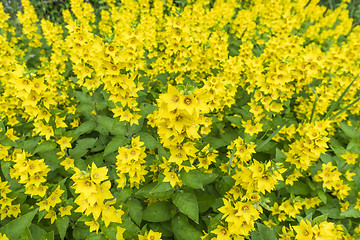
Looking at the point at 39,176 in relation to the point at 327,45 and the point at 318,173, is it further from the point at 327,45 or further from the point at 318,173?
the point at 327,45

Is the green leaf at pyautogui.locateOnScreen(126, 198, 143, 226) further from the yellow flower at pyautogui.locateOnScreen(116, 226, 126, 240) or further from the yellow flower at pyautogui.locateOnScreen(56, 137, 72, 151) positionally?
the yellow flower at pyautogui.locateOnScreen(56, 137, 72, 151)

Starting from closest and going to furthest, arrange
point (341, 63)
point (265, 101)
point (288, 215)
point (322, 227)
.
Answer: point (322, 227) < point (288, 215) < point (265, 101) < point (341, 63)

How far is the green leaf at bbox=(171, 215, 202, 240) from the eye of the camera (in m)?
2.76

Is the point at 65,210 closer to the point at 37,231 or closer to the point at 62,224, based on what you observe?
the point at 62,224

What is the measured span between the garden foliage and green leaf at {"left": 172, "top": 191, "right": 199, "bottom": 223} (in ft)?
0.04

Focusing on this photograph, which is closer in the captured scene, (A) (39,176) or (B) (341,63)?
(A) (39,176)

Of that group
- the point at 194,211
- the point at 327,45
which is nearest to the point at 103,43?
the point at 194,211

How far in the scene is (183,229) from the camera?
9.30 ft

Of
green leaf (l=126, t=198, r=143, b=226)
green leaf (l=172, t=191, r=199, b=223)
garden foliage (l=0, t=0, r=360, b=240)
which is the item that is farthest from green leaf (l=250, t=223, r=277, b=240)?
green leaf (l=126, t=198, r=143, b=226)

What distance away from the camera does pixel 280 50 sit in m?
4.49

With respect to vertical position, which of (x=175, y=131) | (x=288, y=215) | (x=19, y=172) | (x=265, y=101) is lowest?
(x=288, y=215)

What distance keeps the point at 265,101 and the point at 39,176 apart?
3368mm

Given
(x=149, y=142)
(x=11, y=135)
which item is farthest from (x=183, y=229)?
(x=11, y=135)

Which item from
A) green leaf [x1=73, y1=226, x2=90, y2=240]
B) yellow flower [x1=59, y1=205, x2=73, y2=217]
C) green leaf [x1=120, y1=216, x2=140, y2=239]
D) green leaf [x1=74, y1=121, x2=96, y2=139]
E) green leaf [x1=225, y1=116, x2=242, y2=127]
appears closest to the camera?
green leaf [x1=120, y1=216, x2=140, y2=239]
